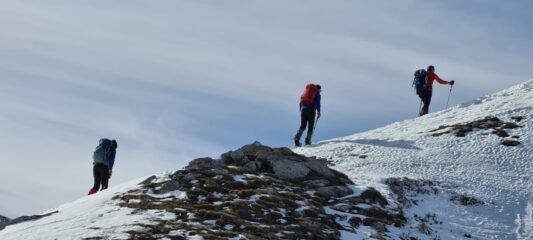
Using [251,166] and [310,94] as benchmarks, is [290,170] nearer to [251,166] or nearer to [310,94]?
[251,166]

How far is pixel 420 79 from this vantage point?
120 feet

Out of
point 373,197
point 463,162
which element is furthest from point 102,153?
point 463,162

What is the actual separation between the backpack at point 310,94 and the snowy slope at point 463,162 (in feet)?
6.20

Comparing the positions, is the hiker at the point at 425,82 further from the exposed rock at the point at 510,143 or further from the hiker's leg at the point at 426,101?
the exposed rock at the point at 510,143

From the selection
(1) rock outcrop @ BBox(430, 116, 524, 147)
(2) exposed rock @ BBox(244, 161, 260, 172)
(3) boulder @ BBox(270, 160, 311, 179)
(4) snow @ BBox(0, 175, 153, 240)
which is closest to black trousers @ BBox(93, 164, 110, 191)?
(4) snow @ BBox(0, 175, 153, 240)

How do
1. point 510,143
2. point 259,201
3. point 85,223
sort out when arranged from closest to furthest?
point 85,223, point 259,201, point 510,143

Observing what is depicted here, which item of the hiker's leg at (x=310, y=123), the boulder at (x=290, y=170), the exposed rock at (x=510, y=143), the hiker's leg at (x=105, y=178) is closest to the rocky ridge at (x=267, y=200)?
the boulder at (x=290, y=170)

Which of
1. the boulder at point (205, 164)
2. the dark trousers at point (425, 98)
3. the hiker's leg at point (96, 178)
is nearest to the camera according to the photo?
the boulder at point (205, 164)

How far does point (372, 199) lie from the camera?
21453mm

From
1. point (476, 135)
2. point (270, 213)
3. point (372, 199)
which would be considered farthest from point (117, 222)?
point (476, 135)

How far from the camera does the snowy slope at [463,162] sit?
843 inches

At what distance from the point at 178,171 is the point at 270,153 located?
336 cm

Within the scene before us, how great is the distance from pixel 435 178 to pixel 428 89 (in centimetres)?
1272

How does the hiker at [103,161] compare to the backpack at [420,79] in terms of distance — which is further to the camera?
the backpack at [420,79]
